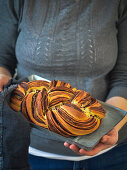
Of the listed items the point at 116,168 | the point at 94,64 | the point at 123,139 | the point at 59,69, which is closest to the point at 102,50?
the point at 94,64

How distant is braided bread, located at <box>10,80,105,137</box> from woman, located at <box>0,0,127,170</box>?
14 centimetres

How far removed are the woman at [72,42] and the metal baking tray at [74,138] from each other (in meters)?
0.07

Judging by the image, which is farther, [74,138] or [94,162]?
[94,162]

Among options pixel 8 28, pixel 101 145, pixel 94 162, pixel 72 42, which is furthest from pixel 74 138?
pixel 8 28

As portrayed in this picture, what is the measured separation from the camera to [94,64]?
2.29 ft

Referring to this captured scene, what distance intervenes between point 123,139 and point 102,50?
320mm

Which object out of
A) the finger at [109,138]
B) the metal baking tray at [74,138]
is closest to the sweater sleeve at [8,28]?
the metal baking tray at [74,138]

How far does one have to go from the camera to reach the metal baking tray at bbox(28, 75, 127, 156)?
0.47m

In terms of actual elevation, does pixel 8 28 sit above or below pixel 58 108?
above

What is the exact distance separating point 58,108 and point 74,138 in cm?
9

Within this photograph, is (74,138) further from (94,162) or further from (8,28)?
(8,28)

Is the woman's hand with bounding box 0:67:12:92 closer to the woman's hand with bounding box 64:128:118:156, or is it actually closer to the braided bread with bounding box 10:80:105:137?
the braided bread with bounding box 10:80:105:137

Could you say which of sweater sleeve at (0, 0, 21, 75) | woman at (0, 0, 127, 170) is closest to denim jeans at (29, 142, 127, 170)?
woman at (0, 0, 127, 170)

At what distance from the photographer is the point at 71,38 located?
2.29 ft
